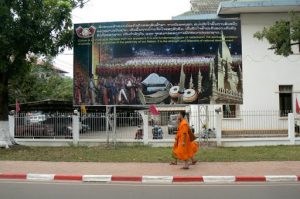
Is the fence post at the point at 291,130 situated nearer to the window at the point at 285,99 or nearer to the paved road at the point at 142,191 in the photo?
the window at the point at 285,99

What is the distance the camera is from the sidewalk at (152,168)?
12836mm

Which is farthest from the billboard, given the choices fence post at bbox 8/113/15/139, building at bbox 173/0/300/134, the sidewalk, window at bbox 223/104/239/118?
the sidewalk

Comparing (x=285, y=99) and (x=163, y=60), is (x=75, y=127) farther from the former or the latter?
(x=285, y=99)

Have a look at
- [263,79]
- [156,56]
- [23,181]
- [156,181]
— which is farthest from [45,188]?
[263,79]

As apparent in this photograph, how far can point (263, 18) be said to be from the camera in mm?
24297

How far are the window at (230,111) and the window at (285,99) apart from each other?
2.40 metres

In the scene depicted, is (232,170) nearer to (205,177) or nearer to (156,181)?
(205,177)

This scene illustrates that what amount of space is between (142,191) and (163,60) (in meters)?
10.6

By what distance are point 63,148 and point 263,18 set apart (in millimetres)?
12064

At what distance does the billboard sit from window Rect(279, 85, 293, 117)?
15.8 ft

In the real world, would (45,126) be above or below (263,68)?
below

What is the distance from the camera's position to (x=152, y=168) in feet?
45.5

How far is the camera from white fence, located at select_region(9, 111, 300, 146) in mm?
20578

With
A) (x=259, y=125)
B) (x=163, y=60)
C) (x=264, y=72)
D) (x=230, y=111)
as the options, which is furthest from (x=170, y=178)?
(x=264, y=72)
